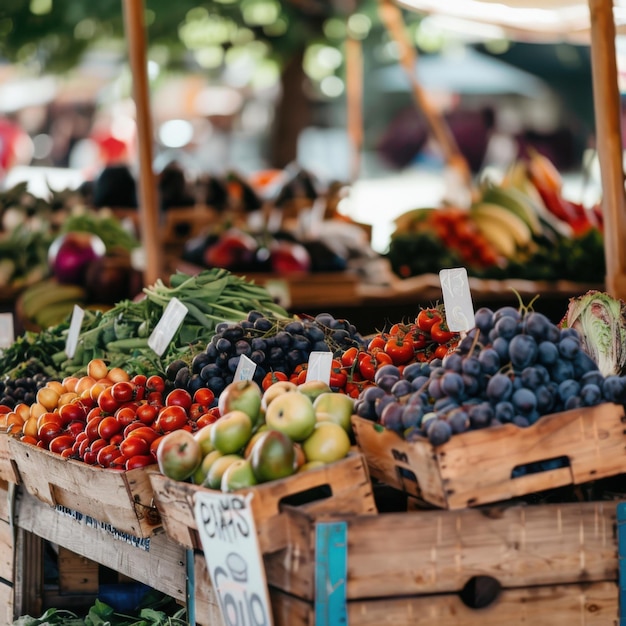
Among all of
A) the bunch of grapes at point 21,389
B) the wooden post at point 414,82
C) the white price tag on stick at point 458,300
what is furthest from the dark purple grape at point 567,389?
the wooden post at point 414,82

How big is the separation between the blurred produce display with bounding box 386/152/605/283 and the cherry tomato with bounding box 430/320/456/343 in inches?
140

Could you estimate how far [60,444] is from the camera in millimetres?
2668

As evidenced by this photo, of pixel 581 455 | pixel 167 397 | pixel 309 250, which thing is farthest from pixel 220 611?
pixel 309 250

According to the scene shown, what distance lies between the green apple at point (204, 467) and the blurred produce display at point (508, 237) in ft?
13.5

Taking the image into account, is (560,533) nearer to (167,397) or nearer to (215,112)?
(167,397)

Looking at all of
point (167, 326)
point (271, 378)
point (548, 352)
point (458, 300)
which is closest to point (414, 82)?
point (167, 326)

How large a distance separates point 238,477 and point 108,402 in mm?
848

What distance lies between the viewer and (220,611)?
2.13 m

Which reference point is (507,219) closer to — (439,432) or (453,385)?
(453,385)

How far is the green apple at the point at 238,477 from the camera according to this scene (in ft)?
6.41

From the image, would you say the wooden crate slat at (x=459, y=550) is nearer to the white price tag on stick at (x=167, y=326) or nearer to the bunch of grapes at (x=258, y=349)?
the bunch of grapes at (x=258, y=349)

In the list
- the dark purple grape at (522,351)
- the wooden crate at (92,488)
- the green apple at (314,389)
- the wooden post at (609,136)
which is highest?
the wooden post at (609,136)

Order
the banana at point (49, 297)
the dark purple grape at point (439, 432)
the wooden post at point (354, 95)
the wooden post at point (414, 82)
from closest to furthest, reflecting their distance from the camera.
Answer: the dark purple grape at point (439, 432) < the banana at point (49, 297) < the wooden post at point (414, 82) < the wooden post at point (354, 95)

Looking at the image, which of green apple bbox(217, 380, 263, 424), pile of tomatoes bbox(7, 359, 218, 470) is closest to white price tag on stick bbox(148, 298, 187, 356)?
pile of tomatoes bbox(7, 359, 218, 470)
